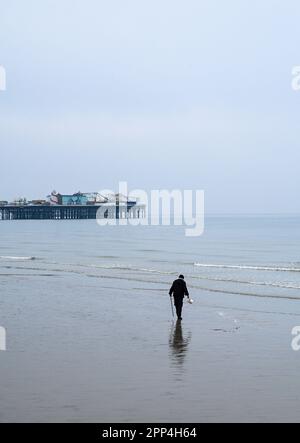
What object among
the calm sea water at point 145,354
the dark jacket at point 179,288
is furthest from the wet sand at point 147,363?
the dark jacket at point 179,288

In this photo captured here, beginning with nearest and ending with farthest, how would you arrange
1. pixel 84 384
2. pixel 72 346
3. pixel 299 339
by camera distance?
pixel 84 384
pixel 72 346
pixel 299 339

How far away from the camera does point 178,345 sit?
51.4 ft

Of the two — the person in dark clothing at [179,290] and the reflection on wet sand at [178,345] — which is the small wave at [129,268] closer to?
the person in dark clothing at [179,290]

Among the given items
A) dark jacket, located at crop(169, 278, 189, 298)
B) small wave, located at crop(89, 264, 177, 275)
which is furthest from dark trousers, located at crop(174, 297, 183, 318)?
small wave, located at crop(89, 264, 177, 275)

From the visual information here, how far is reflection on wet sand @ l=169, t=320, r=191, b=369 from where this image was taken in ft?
45.4

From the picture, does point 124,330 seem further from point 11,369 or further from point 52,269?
point 52,269

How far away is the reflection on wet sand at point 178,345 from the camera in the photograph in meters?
13.8

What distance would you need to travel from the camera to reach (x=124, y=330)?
1783cm

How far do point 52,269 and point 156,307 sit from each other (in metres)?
19.0

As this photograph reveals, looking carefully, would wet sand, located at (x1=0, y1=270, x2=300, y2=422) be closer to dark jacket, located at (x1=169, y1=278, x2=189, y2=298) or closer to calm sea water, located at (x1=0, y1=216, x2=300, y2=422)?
calm sea water, located at (x1=0, y1=216, x2=300, y2=422)

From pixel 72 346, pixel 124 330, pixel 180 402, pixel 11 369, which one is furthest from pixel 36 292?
pixel 180 402

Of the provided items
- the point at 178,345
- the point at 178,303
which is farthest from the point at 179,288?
the point at 178,345

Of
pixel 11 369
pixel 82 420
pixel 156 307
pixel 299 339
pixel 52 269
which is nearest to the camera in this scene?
pixel 82 420

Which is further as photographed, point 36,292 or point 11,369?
point 36,292
